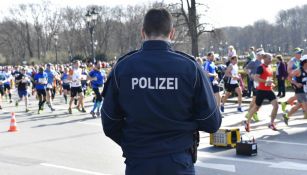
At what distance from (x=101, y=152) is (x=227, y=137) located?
96.5 inches

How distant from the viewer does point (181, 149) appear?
301cm

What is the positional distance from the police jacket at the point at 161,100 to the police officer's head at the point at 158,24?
5cm

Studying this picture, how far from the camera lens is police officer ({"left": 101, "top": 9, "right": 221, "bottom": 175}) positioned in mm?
2994

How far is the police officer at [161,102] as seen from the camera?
2994 millimetres

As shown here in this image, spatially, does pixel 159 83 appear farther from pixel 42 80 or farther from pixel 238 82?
pixel 42 80

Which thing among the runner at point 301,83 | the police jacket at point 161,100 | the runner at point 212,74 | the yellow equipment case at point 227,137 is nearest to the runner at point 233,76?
the runner at point 212,74

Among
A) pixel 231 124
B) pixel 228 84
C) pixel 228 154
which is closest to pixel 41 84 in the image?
pixel 228 84

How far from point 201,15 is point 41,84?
23182 millimetres

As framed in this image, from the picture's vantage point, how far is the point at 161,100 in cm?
302

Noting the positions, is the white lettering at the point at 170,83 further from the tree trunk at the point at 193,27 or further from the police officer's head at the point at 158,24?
the tree trunk at the point at 193,27

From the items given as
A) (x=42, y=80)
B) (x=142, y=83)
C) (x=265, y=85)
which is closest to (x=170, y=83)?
(x=142, y=83)

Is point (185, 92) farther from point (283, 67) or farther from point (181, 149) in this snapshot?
point (283, 67)

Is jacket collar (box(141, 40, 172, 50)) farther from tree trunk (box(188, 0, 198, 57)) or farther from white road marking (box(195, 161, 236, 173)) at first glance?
tree trunk (box(188, 0, 198, 57))

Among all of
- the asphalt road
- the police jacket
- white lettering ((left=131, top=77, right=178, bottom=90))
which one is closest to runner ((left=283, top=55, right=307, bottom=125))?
the asphalt road
